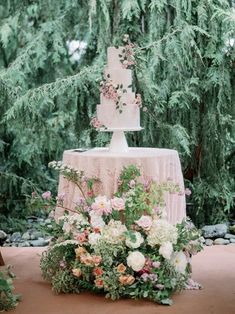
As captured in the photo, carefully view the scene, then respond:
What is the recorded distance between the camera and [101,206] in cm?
294

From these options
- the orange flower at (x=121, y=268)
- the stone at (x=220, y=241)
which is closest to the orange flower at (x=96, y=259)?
the orange flower at (x=121, y=268)

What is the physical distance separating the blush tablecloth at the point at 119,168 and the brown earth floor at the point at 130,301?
0.43 meters

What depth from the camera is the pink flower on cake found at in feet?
9.64

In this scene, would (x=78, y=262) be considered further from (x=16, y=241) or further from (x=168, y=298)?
(x=16, y=241)

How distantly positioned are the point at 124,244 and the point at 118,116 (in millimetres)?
767

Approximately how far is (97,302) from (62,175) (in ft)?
2.49

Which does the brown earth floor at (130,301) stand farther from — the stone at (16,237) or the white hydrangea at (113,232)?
the stone at (16,237)

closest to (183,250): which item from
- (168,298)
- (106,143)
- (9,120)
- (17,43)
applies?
(168,298)

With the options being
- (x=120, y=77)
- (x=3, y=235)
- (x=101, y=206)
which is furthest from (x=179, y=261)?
(x=3, y=235)

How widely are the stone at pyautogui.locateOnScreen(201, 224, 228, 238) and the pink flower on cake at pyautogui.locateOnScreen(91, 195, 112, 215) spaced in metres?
1.72

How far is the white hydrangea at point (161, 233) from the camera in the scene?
2930 mm

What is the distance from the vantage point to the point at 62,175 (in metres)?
3.21

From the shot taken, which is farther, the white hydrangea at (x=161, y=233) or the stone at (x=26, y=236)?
the stone at (x=26, y=236)

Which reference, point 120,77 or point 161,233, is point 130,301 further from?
point 120,77
